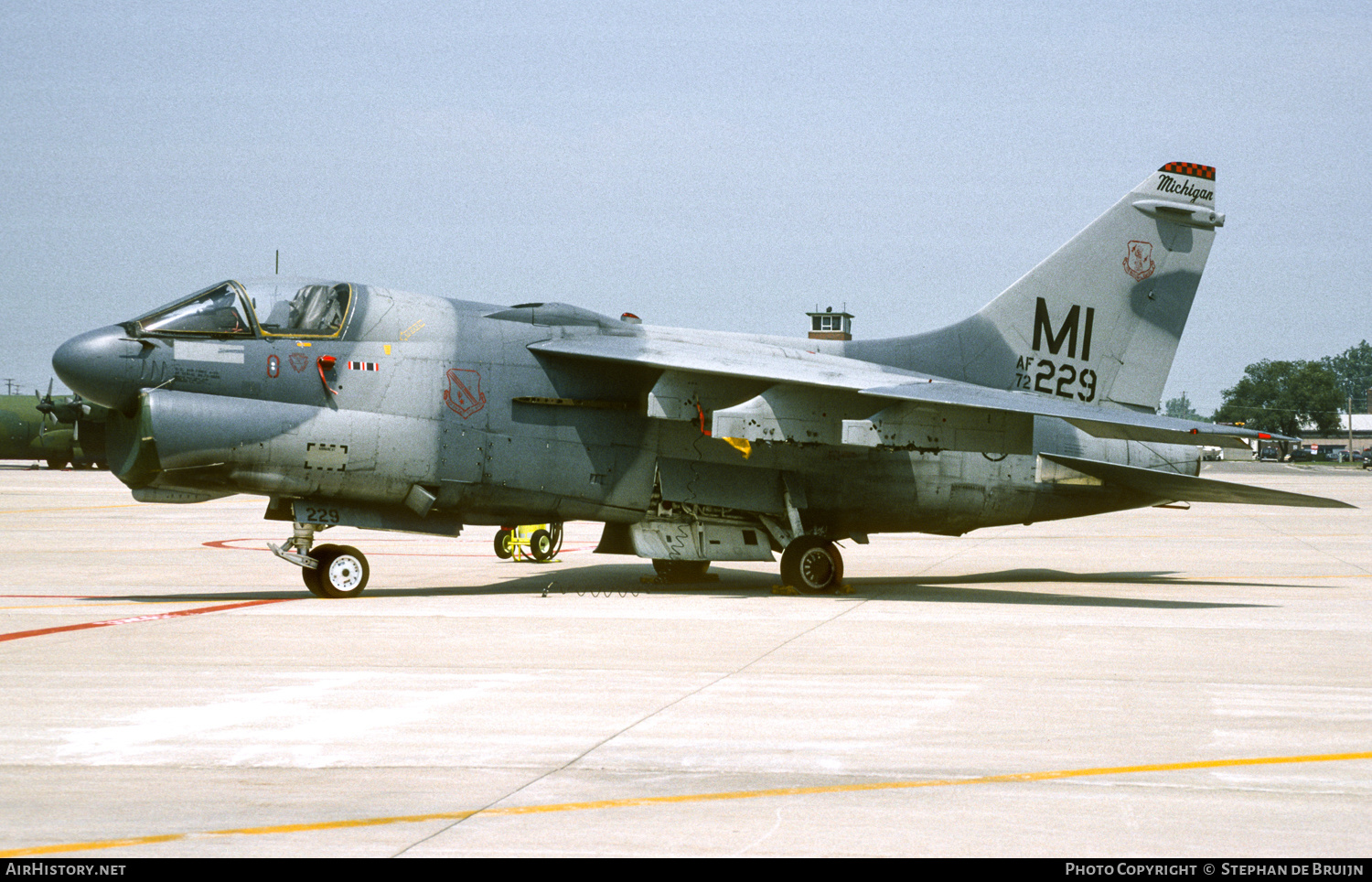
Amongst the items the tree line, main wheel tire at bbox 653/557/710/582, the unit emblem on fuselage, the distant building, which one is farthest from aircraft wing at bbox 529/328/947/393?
the tree line

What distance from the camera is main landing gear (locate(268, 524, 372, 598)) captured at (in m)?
15.0

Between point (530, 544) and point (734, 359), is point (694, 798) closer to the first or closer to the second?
point (734, 359)

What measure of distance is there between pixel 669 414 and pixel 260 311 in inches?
200

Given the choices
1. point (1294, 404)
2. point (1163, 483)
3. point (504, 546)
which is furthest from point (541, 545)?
point (1294, 404)

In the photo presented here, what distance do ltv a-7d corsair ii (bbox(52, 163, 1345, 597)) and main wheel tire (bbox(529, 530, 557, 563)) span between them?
3.71 metres

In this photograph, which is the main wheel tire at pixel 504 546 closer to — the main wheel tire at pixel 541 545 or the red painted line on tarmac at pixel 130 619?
the main wheel tire at pixel 541 545

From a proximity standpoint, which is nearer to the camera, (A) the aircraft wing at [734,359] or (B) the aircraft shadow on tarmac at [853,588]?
(A) the aircraft wing at [734,359]

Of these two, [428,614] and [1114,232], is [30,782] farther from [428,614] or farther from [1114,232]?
[1114,232]

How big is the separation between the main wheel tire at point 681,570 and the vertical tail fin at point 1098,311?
157 inches

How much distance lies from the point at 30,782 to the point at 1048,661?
25.5 ft

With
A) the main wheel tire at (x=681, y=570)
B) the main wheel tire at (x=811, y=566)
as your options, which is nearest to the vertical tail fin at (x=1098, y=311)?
the main wheel tire at (x=811, y=566)

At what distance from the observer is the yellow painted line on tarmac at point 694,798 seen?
5.36m

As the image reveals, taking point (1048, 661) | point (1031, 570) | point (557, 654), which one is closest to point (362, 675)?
point (557, 654)

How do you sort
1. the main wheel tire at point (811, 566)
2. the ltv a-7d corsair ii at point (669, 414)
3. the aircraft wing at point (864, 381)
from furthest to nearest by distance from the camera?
the main wheel tire at point (811, 566)
the ltv a-7d corsair ii at point (669, 414)
the aircraft wing at point (864, 381)
